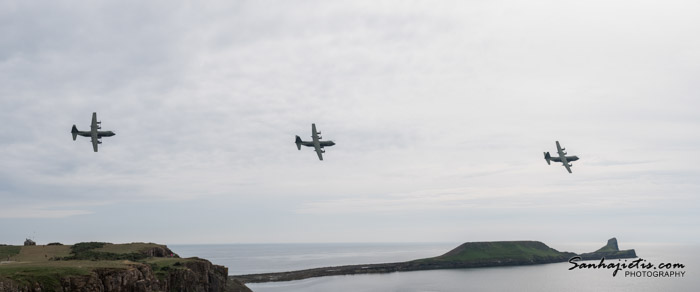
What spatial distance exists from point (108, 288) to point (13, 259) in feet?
105

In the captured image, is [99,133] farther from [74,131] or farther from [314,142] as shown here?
[314,142]

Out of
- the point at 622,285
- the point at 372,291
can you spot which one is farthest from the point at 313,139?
the point at 622,285

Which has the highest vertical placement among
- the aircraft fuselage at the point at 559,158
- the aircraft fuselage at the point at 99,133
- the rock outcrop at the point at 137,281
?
the aircraft fuselage at the point at 99,133

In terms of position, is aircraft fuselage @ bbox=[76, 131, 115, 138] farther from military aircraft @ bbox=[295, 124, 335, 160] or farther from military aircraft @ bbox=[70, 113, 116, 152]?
military aircraft @ bbox=[295, 124, 335, 160]

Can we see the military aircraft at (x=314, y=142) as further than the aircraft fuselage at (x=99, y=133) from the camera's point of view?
Yes

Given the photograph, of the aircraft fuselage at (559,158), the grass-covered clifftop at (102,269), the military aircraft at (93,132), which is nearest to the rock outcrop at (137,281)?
the grass-covered clifftop at (102,269)

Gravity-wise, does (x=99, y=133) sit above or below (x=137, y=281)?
above

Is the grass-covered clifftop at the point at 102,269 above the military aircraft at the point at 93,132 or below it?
below

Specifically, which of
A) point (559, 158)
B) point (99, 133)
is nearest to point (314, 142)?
point (99, 133)

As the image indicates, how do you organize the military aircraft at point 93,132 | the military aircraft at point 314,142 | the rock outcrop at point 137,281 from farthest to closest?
the military aircraft at point 314,142 → the military aircraft at point 93,132 → the rock outcrop at point 137,281

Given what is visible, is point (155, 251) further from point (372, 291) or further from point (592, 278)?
point (592, 278)

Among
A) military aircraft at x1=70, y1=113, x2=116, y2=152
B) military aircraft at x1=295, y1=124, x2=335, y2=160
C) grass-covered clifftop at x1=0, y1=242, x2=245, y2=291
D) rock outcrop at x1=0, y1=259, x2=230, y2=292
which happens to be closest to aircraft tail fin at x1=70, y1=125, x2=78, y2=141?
military aircraft at x1=70, y1=113, x2=116, y2=152

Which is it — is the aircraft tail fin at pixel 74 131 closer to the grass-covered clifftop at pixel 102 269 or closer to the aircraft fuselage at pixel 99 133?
the aircraft fuselage at pixel 99 133

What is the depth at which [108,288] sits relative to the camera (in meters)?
62.4
